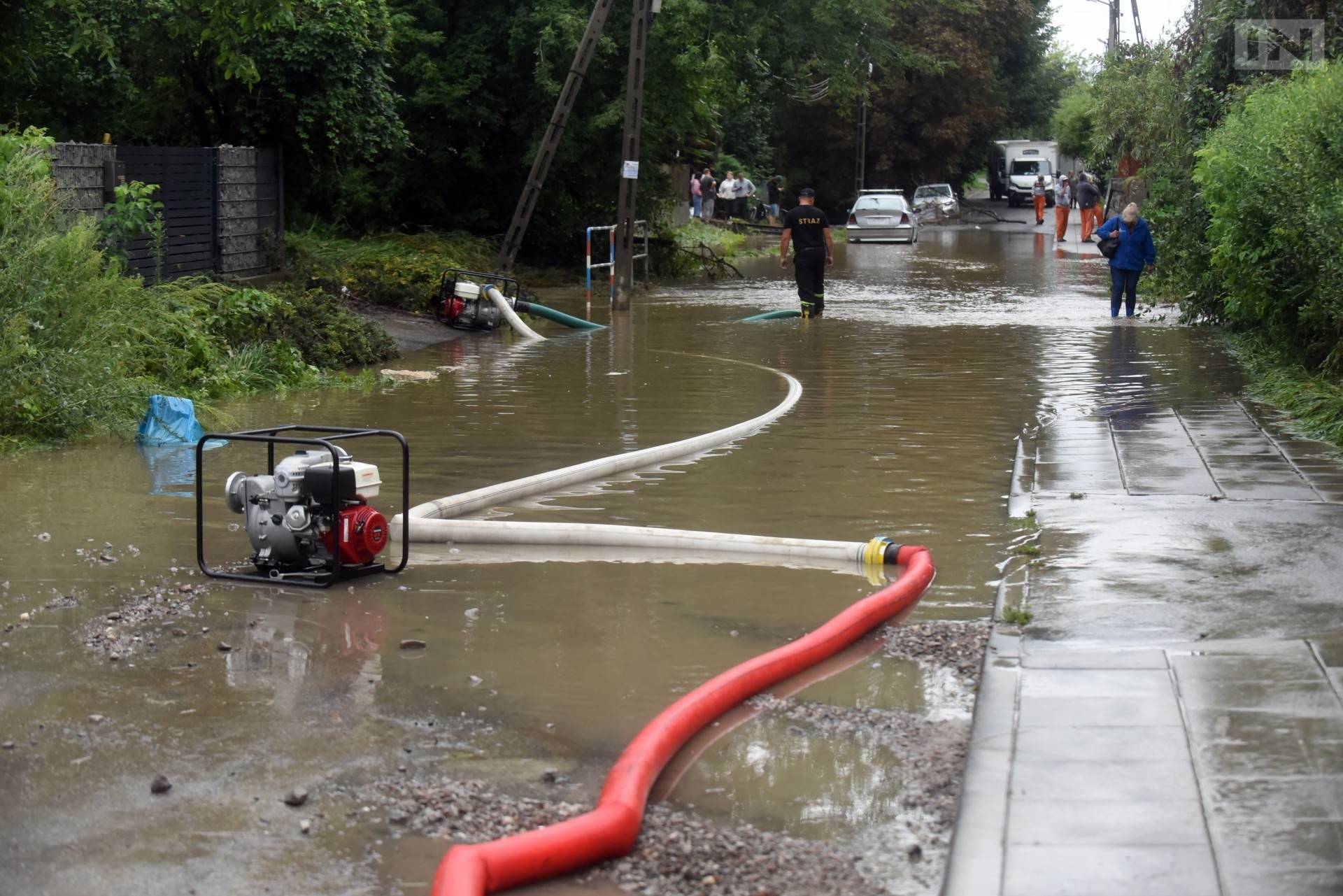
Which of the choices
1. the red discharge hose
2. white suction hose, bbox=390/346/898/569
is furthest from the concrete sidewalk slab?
white suction hose, bbox=390/346/898/569

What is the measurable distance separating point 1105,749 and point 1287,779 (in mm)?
567

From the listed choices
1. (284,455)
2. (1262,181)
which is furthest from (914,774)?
(1262,181)

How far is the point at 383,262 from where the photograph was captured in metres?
22.3

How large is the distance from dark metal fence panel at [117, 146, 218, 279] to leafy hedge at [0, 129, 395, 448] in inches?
139

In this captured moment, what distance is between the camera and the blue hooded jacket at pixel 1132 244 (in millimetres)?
20500

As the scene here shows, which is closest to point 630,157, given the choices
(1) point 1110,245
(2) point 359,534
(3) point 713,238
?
(1) point 1110,245

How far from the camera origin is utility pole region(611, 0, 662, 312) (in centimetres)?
2405

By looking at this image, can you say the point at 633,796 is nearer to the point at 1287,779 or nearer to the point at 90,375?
the point at 1287,779

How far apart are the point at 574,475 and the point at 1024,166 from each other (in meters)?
69.6

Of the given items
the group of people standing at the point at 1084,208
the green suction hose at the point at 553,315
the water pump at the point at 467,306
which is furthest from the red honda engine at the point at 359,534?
the group of people standing at the point at 1084,208

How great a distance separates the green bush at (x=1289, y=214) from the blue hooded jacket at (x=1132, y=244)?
3551 millimetres

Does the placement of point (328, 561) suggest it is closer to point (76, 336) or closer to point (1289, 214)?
point (76, 336)

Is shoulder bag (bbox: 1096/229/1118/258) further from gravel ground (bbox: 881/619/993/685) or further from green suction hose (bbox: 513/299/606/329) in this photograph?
gravel ground (bbox: 881/619/993/685)

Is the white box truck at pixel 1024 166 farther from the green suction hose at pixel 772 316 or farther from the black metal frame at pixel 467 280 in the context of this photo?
the black metal frame at pixel 467 280
